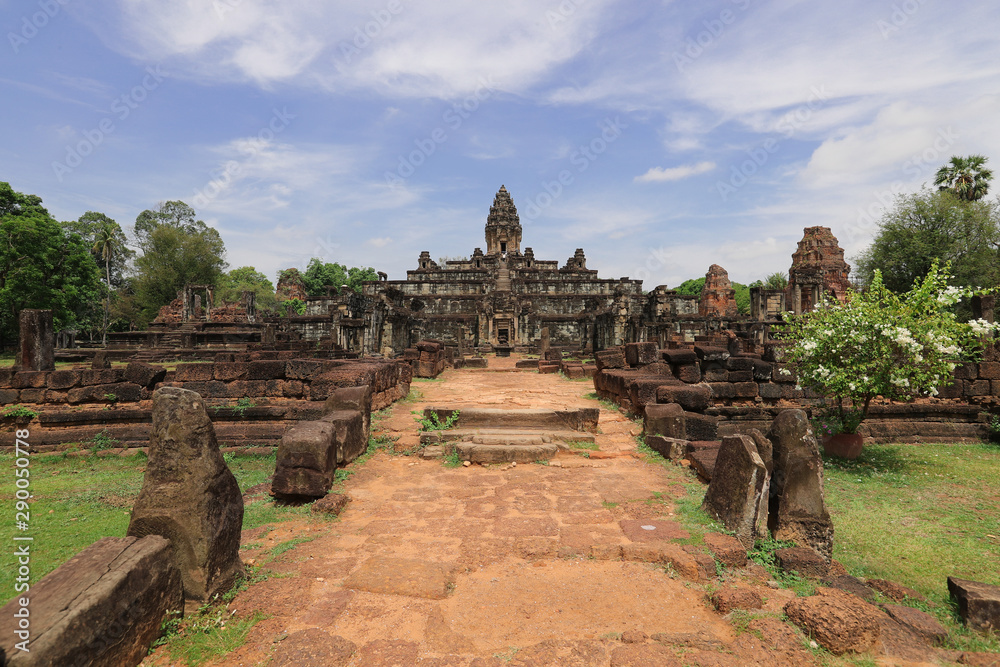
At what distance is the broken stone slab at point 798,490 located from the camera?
12.8 ft

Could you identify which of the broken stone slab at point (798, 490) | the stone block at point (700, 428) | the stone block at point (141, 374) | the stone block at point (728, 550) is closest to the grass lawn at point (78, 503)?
the stone block at point (141, 374)

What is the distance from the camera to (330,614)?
2.99 metres

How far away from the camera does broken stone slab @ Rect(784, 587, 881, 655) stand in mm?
2664

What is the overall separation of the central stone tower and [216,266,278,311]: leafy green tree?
31.2 meters

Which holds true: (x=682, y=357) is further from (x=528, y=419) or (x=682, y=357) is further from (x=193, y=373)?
(x=193, y=373)

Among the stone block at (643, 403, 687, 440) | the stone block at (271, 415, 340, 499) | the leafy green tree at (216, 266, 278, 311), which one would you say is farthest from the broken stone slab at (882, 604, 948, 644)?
the leafy green tree at (216, 266, 278, 311)

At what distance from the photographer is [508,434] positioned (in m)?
7.21

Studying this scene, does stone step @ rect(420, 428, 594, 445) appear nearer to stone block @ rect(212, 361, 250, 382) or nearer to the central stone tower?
stone block @ rect(212, 361, 250, 382)

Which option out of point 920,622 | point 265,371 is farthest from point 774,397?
point 265,371

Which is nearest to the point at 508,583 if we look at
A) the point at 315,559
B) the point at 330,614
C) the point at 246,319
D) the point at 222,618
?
the point at 330,614

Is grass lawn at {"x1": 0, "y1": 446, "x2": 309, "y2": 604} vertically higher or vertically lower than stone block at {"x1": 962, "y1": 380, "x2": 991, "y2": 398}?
lower

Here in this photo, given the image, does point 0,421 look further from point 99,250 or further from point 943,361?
point 99,250

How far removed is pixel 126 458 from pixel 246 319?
32.6 metres

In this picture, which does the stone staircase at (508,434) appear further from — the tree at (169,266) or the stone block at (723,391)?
the tree at (169,266)
